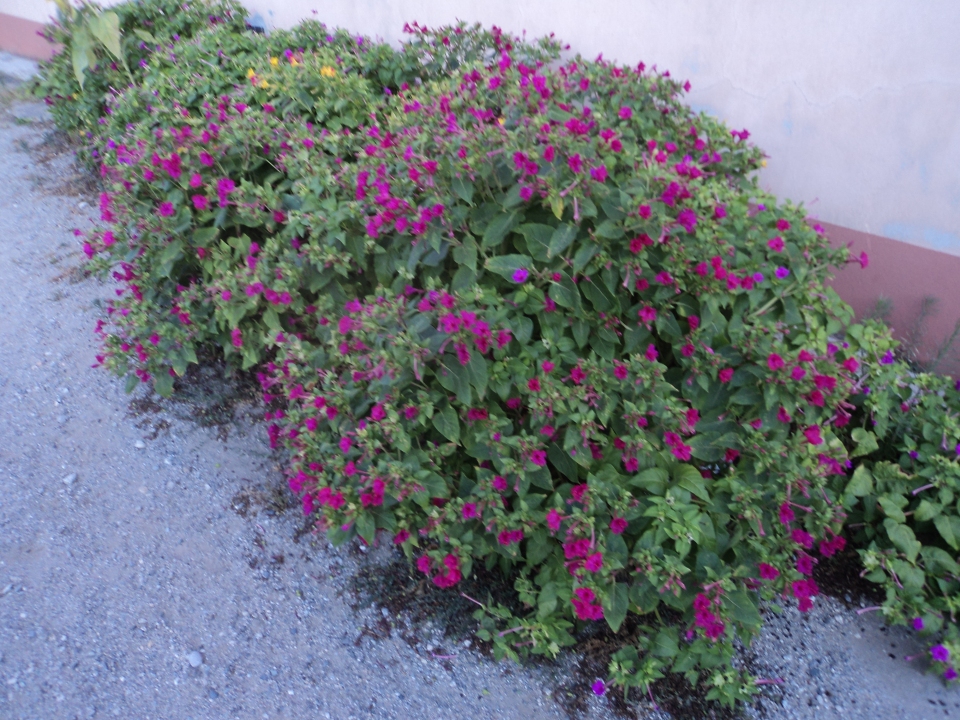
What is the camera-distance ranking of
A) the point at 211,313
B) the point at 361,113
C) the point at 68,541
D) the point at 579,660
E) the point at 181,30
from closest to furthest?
the point at 579,660, the point at 68,541, the point at 211,313, the point at 361,113, the point at 181,30

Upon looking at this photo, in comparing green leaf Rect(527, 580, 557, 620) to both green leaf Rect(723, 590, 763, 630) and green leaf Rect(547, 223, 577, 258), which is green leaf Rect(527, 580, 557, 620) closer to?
green leaf Rect(723, 590, 763, 630)

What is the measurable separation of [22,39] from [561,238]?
8735 millimetres

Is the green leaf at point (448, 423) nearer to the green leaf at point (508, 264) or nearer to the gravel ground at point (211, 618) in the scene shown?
the green leaf at point (508, 264)

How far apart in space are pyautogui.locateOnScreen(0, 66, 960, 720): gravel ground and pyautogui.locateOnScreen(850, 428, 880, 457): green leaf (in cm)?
58

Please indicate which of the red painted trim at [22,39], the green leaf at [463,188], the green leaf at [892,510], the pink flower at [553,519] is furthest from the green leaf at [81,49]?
the green leaf at [892,510]

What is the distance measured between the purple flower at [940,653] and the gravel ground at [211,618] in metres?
0.16

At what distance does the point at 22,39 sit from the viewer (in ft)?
26.6

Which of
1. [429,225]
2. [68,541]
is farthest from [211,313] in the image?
[429,225]

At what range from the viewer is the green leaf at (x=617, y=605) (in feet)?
6.97

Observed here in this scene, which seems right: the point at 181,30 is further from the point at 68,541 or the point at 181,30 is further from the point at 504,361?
the point at 504,361

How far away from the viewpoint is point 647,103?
3330 mm

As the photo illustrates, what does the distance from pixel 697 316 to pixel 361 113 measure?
224cm

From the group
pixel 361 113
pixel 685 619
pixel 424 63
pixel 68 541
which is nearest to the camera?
pixel 685 619

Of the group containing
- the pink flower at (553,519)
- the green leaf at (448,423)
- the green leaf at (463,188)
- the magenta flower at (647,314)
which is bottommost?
the pink flower at (553,519)
